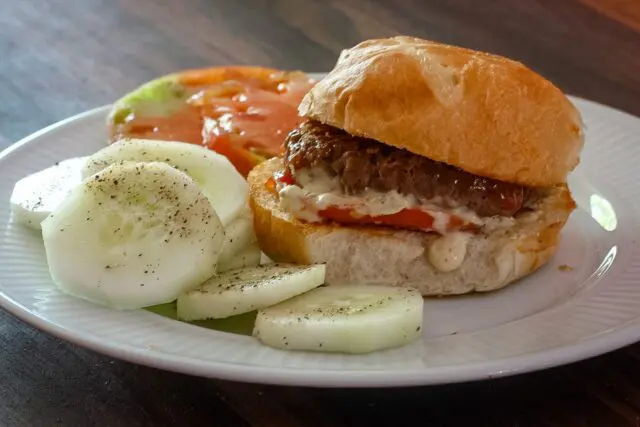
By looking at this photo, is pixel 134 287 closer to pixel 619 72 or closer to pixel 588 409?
pixel 588 409

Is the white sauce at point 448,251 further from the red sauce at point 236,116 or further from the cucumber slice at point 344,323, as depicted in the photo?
the red sauce at point 236,116

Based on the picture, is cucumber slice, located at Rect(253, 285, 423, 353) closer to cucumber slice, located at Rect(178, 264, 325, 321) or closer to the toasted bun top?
cucumber slice, located at Rect(178, 264, 325, 321)

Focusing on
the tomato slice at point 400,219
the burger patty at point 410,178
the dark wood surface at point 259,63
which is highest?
the burger patty at point 410,178

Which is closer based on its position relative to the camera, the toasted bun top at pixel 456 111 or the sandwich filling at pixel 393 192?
the toasted bun top at pixel 456 111

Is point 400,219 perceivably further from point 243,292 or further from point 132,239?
point 132,239

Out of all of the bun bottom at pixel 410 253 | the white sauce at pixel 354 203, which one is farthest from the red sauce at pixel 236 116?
the bun bottom at pixel 410 253

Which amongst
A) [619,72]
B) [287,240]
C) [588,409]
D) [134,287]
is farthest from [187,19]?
[588,409]

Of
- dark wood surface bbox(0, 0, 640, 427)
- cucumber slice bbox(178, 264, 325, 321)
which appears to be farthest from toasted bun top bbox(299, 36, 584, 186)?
dark wood surface bbox(0, 0, 640, 427)

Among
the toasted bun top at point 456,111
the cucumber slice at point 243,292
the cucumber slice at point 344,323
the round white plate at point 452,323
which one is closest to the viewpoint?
the round white plate at point 452,323
